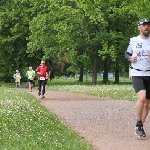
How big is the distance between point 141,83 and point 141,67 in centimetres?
30

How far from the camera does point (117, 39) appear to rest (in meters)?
46.6

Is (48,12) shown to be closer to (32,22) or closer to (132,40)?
(32,22)

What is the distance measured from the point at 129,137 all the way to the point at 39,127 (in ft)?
6.79

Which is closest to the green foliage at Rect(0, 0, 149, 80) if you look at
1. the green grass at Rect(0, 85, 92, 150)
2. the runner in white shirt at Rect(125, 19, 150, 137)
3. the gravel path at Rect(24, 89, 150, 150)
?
the gravel path at Rect(24, 89, 150, 150)

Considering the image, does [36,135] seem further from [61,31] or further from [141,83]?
[61,31]

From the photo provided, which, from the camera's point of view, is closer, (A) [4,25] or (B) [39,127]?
(B) [39,127]

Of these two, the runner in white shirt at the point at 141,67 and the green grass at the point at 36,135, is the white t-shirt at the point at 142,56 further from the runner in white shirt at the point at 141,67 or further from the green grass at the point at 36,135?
the green grass at the point at 36,135

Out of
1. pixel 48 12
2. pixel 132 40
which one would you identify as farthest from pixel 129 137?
pixel 48 12

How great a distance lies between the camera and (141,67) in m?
A: 8.30

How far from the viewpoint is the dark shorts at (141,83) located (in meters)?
8.24

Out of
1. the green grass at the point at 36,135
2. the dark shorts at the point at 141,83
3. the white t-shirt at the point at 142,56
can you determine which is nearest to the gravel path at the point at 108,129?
the green grass at the point at 36,135

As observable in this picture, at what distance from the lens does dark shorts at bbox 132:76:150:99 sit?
824cm

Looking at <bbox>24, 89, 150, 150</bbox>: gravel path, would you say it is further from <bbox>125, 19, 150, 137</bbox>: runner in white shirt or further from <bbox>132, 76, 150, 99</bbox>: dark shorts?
<bbox>132, 76, 150, 99</bbox>: dark shorts

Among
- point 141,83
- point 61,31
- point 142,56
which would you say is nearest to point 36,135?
point 141,83
